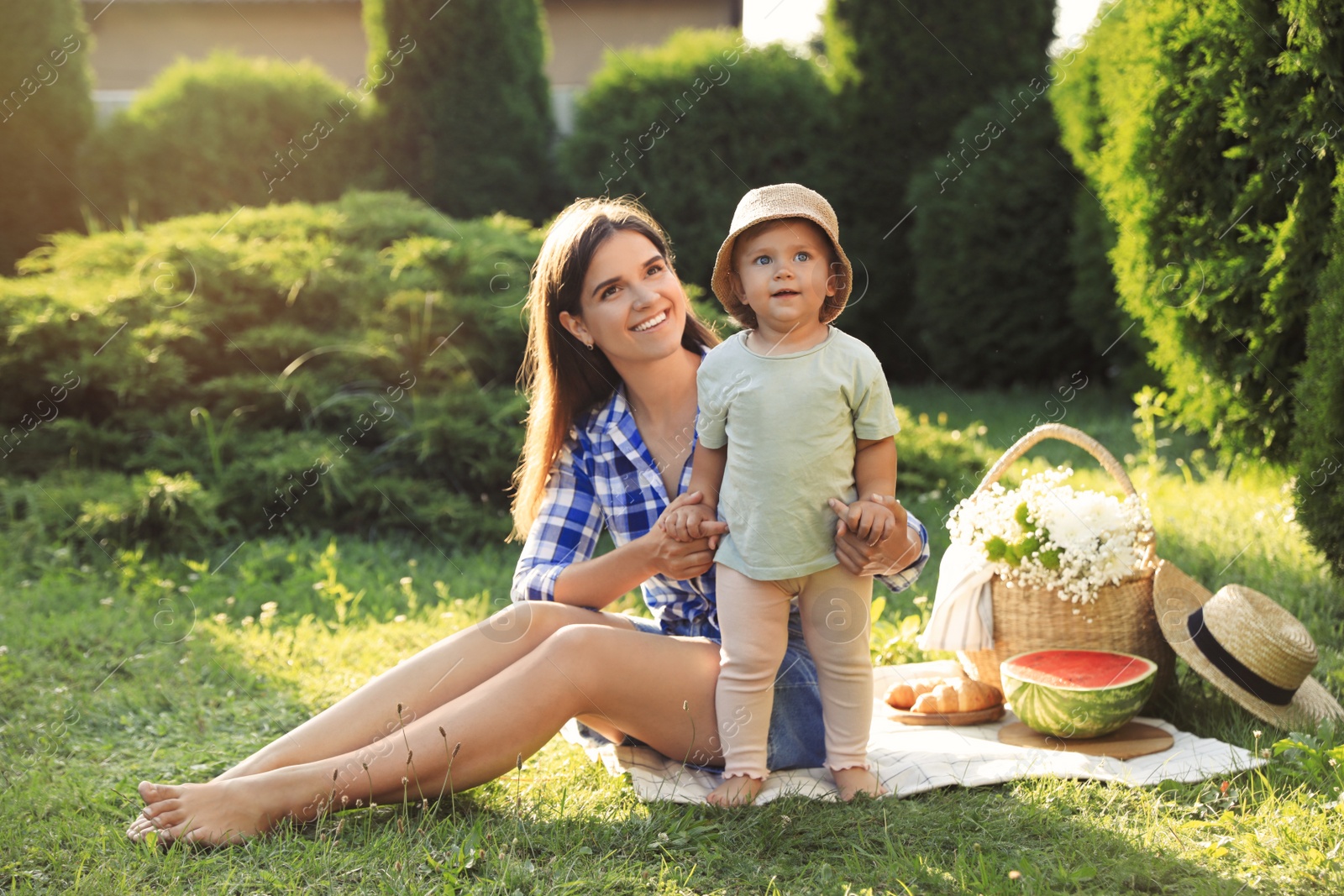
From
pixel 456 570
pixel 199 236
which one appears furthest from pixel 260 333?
pixel 456 570

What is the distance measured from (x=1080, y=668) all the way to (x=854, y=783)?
0.77m

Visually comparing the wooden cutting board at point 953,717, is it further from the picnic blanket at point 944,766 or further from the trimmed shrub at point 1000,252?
the trimmed shrub at point 1000,252

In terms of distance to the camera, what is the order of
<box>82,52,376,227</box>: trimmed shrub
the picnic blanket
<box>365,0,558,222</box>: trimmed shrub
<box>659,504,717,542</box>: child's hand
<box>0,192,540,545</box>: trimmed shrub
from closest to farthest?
<box>659,504,717,542</box>: child's hand → the picnic blanket → <box>0,192,540,545</box>: trimmed shrub → <box>365,0,558,222</box>: trimmed shrub → <box>82,52,376,227</box>: trimmed shrub

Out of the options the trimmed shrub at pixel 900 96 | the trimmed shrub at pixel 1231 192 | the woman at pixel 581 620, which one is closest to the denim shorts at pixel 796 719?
the woman at pixel 581 620

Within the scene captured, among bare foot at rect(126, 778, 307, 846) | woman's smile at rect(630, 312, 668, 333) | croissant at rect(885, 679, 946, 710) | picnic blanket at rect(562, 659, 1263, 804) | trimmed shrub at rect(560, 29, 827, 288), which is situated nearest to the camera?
bare foot at rect(126, 778, 307, 846)

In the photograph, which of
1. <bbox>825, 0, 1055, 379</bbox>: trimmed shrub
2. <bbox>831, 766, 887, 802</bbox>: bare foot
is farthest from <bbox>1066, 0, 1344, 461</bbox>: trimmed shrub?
<bbox>825, 0, 1055, 379</bbox>: trimmed shrub

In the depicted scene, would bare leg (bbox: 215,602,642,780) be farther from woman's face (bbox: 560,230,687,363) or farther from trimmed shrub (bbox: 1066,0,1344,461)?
trimmed shrub (bbox: 1066,0,1344,461)

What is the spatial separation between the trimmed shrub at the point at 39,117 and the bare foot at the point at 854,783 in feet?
31.4

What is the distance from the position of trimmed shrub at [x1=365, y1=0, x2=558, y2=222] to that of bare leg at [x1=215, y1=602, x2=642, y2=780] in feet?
24.4

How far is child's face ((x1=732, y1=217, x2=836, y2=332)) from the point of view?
87.5 inches

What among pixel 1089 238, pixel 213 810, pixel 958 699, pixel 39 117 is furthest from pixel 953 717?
pixel 39 117

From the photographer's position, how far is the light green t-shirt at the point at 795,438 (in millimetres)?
2240

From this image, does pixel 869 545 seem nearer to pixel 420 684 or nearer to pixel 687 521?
pixel 687 521

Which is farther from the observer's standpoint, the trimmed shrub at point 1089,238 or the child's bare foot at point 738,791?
the trimmed shrub at point 1089,238
